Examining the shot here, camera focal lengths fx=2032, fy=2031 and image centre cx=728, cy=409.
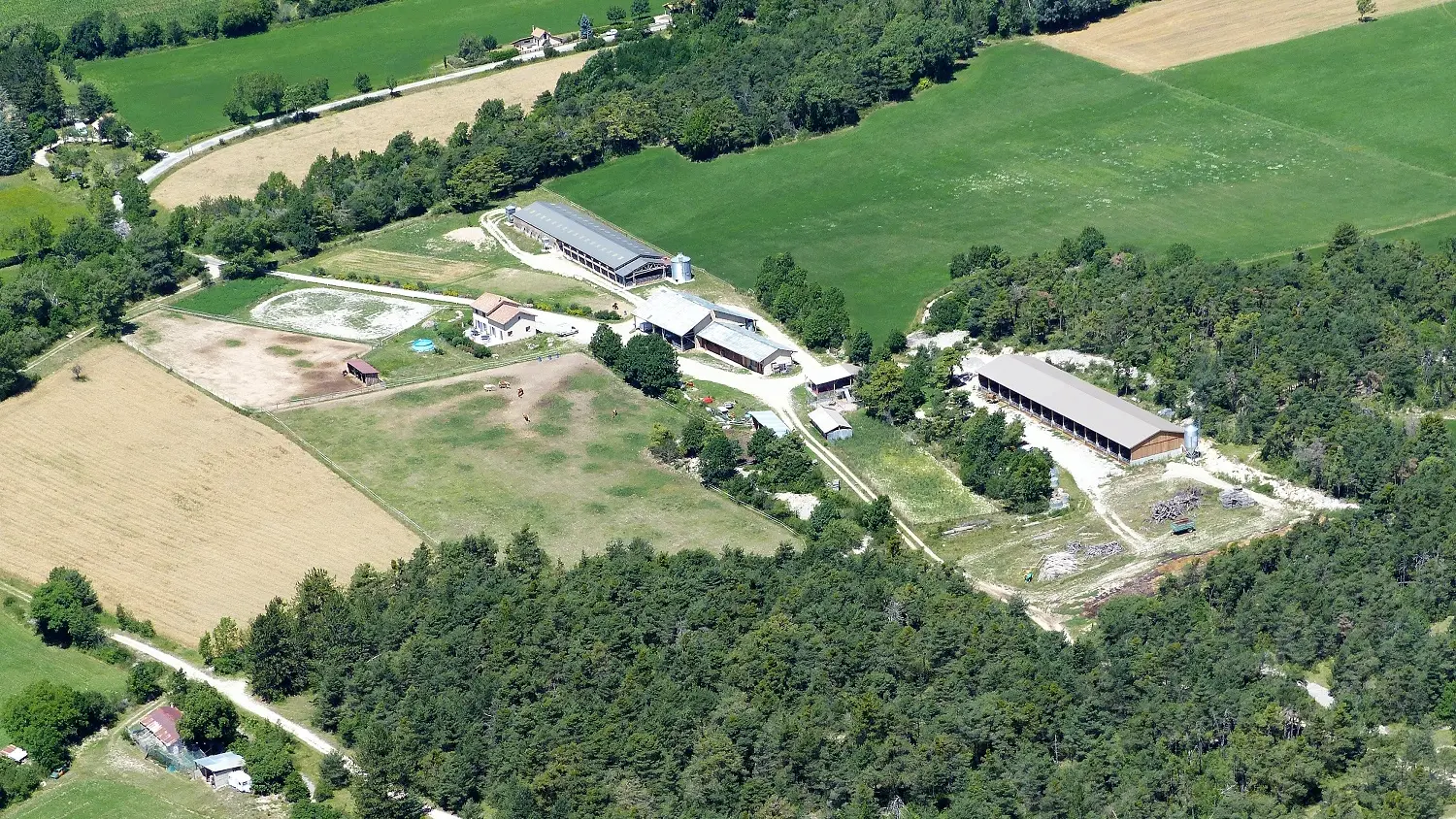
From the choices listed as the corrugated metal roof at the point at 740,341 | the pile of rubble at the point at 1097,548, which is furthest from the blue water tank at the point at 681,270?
the pile of rubble at the point at 1097,548

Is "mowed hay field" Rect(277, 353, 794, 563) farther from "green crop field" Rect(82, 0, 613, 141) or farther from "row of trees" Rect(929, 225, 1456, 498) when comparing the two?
"green crop field" Rect(82, 0, 613, 141)

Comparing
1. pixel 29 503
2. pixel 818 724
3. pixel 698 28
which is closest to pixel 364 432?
pixel 29 503

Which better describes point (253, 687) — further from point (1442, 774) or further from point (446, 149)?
point (446, 149)

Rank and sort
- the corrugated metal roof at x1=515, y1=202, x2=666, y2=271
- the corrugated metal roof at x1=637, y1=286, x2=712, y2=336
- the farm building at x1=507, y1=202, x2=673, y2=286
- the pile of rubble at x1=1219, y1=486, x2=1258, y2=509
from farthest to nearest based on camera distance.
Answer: the corrugated metal roof at x1=515, y1=202, x2=666, y2=271
the farm building at x1=507, y1=202, x2=673, y2=286
the corrugated metal roof at x1=637, y1=286, x2=712, y2=336
the pile of rubble at x1=1219, y1=486, x2=1258, y2=509

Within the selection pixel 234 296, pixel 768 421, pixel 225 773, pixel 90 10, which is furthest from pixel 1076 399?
pixel 90 10

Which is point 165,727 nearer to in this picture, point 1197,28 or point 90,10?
point 1197,28

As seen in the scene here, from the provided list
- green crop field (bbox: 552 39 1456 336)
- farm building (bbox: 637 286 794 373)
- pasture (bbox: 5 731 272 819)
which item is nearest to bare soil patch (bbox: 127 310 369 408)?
farm building (bbox: 637 286 794 373)
